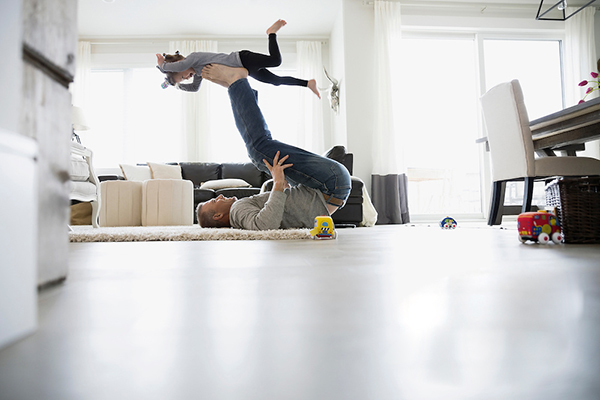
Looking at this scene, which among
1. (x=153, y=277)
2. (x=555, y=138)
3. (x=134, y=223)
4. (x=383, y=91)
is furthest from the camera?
(x=383, y=91)

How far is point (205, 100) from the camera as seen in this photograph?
5539 millimetres

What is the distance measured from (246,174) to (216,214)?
8.97 feet

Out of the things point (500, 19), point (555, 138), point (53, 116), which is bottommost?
point (53, 116)

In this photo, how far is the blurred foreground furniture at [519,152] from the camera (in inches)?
102

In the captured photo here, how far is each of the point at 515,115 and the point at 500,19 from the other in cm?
337

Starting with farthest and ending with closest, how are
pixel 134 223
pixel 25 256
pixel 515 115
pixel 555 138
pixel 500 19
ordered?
pixel 500 19
pixel 134 223
pixel 555 138
pixel 515 115
pixel 25 256

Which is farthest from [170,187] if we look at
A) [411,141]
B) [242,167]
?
[411,141]

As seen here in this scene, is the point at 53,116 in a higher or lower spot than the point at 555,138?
lower

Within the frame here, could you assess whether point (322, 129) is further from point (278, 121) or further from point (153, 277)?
point (153, 277)

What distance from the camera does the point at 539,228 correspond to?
1.22 meters

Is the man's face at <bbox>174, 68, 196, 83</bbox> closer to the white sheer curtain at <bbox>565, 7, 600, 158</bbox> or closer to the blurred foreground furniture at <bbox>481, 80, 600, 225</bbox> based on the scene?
the blurred foreground furniture at <bbox>481, 80, 600, 225</bbox>

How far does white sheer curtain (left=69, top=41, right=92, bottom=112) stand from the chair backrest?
513 centimetres

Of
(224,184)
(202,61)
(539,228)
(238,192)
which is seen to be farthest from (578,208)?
(224,184)

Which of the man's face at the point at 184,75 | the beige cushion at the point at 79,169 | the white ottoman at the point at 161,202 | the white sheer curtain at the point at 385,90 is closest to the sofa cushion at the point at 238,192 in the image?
the white ottoman at the point at 161,202
